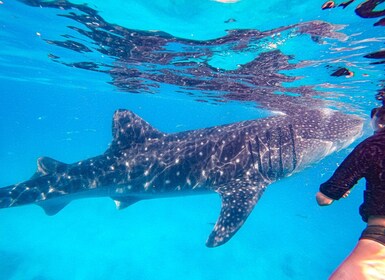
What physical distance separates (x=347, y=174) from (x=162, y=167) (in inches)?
272

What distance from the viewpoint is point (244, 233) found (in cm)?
2984

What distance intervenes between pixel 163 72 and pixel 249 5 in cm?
1106

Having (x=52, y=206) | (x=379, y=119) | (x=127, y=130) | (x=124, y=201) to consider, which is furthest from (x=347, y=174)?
(x=52, y=206)

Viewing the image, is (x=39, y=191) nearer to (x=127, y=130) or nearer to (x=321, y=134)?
(x=127, y=130)

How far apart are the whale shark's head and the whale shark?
0.21 meters

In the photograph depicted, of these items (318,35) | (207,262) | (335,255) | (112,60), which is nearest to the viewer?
(318,35)

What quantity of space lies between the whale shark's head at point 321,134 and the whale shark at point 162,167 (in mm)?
211

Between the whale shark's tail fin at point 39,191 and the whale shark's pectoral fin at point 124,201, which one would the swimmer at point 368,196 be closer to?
the whale shark's pectoral fin at point 124,201

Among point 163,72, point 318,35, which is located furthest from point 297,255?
point 318,35

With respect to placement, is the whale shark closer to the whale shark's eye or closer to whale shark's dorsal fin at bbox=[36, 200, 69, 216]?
whale shark's dorsal fin at bbox=[36, 200, 69, 216]

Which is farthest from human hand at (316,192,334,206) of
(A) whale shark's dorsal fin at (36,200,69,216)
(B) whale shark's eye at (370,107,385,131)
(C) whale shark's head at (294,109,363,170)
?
(A) whale shark's dorsal fin at (36,200,69,216)

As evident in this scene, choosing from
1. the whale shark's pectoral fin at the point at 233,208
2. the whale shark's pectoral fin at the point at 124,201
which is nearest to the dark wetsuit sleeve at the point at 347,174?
the whale shark's pectoral fin at the point at 233,208

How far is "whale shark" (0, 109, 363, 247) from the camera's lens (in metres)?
9.20

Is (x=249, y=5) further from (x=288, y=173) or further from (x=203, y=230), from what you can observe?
(x=203, y=230)
